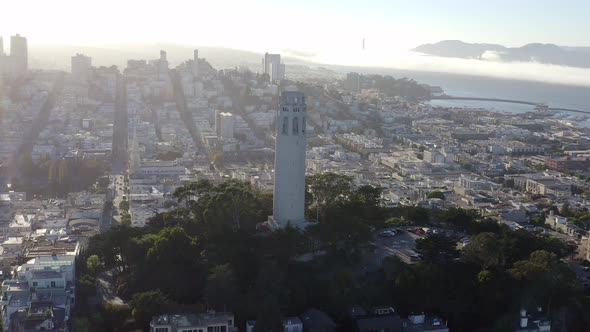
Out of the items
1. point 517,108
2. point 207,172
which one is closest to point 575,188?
point 207,172

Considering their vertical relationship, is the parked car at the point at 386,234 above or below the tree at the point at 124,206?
above

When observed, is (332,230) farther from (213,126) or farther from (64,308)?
(213,126)

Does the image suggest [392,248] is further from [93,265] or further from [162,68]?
[162,68]

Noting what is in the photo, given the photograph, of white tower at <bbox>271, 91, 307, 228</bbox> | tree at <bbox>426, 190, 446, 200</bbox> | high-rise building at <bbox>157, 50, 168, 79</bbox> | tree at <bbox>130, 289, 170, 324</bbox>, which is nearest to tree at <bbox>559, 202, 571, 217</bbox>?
tree at <bbox>426, 190, 446, 200</bbox>

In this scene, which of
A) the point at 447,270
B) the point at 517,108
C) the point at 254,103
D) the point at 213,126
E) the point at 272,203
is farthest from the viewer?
the point at 517,108

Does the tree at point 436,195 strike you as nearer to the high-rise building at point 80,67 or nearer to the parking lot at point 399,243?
the parking lot at point 399,243

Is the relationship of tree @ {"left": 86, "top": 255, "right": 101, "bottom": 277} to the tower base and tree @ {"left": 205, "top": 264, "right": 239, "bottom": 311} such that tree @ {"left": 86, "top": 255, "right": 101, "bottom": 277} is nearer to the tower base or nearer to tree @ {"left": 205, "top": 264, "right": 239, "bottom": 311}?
tree @ {"left": 205, "top": 264, "right": 239, "bottom": 311}

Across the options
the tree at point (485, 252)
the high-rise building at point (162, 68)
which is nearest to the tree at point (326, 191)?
the tree at point (485, 252)
